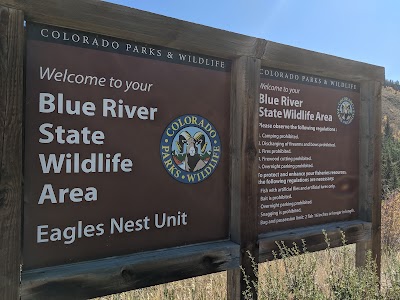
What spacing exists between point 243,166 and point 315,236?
3.19 feet

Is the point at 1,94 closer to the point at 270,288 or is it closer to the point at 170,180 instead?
the point at 170,180

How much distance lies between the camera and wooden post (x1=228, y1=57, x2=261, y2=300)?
248 centimetres

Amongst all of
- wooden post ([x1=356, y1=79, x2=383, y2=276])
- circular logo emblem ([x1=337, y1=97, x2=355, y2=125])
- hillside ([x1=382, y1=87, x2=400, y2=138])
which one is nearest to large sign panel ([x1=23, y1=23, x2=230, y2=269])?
circular logo emblem ([x1=337, y1=97, x2=355, y2=125])

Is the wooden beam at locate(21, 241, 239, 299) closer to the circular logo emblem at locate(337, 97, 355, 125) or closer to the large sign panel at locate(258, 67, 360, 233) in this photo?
the large sign panel at locate(258, 67, 360, 233)

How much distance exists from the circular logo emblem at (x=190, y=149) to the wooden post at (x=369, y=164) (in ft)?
5.51

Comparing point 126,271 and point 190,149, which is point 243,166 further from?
point 126,271

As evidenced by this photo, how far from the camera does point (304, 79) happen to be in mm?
2965

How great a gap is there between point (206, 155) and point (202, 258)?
0.66m

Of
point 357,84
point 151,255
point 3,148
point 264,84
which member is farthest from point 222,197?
point 357,84

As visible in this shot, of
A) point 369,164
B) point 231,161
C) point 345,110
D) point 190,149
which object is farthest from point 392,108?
point 190,149

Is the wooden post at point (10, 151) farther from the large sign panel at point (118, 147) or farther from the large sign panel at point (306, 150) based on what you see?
the large sign panel at point (306, 150)

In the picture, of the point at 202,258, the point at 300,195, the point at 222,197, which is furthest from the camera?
the point at 300,195

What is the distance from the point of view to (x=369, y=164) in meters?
3.36

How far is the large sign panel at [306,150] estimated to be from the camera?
272 cm
